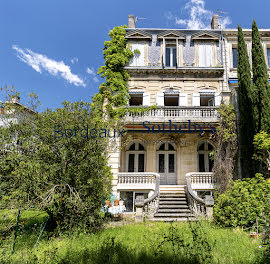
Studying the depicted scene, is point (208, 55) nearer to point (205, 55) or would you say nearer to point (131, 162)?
point (205, 55)

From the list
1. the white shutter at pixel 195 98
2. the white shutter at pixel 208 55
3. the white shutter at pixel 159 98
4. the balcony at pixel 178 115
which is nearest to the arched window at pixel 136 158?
the balcony at pixel 178 115

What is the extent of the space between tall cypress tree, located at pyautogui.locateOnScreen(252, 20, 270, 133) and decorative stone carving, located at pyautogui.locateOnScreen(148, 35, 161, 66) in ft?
19.8

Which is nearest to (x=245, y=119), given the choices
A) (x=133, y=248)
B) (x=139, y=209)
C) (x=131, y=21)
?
(x=139, y=209)

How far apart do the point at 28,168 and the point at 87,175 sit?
5.85 feet

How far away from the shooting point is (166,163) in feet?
44.8

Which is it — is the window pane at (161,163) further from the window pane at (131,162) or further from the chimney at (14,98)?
the chimney at (14,98)

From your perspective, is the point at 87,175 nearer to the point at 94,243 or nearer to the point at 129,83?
the point at 94,243

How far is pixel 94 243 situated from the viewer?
18.8 feet

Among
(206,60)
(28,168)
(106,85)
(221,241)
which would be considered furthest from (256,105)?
(28,168)

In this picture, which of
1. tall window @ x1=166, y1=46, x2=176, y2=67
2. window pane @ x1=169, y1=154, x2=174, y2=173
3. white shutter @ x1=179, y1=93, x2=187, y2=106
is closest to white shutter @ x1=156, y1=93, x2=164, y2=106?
white shutter @ x1=179, y1=93, x2=187, y2=106

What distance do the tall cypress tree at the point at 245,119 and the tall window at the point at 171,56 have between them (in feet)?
14.9

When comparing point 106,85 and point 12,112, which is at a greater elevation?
point 106,85

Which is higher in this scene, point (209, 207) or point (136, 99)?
point (136, 99)

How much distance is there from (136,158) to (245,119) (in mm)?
6846
